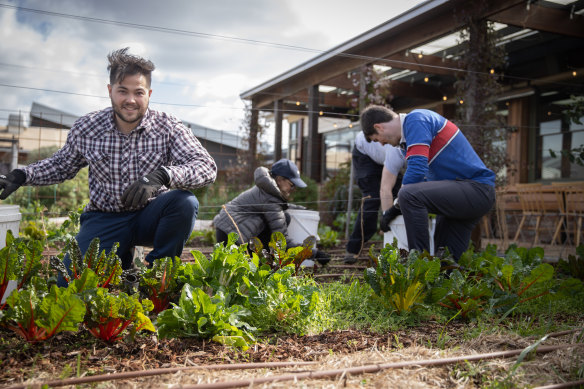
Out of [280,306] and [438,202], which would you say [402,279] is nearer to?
[280,306]

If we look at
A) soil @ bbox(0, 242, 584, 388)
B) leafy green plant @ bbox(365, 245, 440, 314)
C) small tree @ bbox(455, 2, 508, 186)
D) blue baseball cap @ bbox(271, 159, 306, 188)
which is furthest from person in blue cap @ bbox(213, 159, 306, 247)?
→ small tree @ bbox(455, 2, 508, 186)

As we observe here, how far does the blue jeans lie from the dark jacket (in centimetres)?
86

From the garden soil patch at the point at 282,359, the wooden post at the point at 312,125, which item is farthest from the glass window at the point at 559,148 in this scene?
the garden soil patch at the point at 282,359

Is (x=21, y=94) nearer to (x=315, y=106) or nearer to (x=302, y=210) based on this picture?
(x=302, y=210)

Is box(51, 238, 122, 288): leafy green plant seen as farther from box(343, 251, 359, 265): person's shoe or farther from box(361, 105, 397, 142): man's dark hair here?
box(343, 251, 359, 265): person's shoe

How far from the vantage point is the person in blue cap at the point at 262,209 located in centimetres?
321

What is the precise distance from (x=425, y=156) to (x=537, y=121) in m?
6.68

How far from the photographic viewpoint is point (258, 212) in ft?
10.7

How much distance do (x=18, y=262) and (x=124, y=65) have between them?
3.85 ft

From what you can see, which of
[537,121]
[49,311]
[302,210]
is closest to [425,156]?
[302,210]

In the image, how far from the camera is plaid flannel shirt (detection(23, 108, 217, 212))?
2367mm

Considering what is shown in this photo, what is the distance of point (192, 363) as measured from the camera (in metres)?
1.33

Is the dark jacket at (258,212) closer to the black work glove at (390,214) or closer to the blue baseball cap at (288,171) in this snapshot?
Result: the blue baseball cap at (288,171)

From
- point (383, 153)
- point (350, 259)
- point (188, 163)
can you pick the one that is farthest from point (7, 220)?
point (383, 153)
